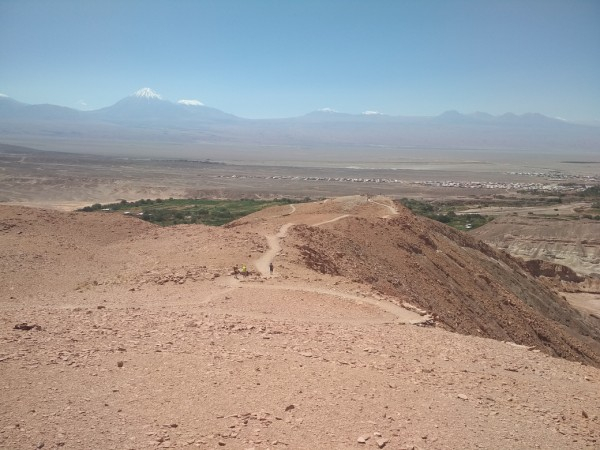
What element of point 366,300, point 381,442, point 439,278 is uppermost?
point 381,442

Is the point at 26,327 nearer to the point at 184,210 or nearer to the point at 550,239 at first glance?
the point at 184,210

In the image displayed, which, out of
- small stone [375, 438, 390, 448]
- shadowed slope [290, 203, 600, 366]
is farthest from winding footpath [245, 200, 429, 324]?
small stone [375, 438, 390, 448]

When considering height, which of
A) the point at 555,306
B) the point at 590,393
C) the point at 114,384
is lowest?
the point at 555,306

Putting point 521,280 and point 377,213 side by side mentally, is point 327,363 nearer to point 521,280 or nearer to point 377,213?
point 377,213

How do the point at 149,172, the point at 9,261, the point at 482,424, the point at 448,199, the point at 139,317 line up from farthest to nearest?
1. the point at 149,172
2. the point at 448,199
3. the point at 9,261
4. the point at 139,317
5. the point at 482,424

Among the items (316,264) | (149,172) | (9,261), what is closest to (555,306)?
(316,264)

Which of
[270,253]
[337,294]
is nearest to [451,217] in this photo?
[270,253]

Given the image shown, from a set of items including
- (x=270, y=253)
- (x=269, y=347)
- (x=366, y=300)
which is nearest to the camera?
(x=269, y=347)
